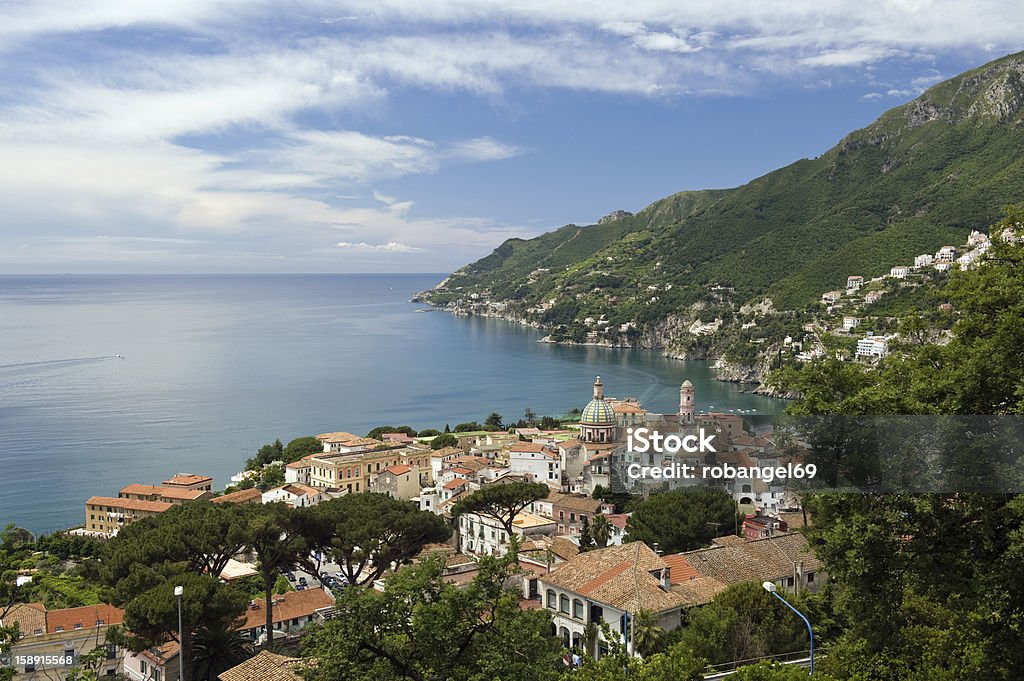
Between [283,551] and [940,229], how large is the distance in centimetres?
10195

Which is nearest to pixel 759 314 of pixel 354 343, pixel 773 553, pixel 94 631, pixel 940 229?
pixel 940 229

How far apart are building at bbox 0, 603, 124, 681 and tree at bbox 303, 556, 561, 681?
11.9m

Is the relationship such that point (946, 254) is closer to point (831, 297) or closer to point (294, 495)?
point (831, 297)

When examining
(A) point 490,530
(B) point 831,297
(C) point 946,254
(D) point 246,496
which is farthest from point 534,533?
(C) point 946,254

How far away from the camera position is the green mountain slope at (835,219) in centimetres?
9975

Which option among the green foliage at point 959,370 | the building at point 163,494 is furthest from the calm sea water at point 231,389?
the green foliage at point 959,370

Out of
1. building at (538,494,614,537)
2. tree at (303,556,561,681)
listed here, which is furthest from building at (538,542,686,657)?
building at (538,494,614,537)

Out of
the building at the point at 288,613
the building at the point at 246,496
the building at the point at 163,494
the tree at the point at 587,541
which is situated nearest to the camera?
the building at the point at 288,613

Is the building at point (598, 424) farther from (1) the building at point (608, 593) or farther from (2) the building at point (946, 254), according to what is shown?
(2) the building at point (946, 254)

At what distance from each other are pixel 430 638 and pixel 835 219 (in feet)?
443

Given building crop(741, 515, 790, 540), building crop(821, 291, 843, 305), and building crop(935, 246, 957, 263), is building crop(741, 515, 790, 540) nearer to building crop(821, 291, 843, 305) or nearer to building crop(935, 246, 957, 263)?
building crop(821, 291, 843, 305)

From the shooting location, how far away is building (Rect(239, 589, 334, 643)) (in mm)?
19953

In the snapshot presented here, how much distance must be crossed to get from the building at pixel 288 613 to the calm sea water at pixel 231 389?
73.7ft

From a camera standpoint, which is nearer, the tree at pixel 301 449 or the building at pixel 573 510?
the building at pixel 573 510
